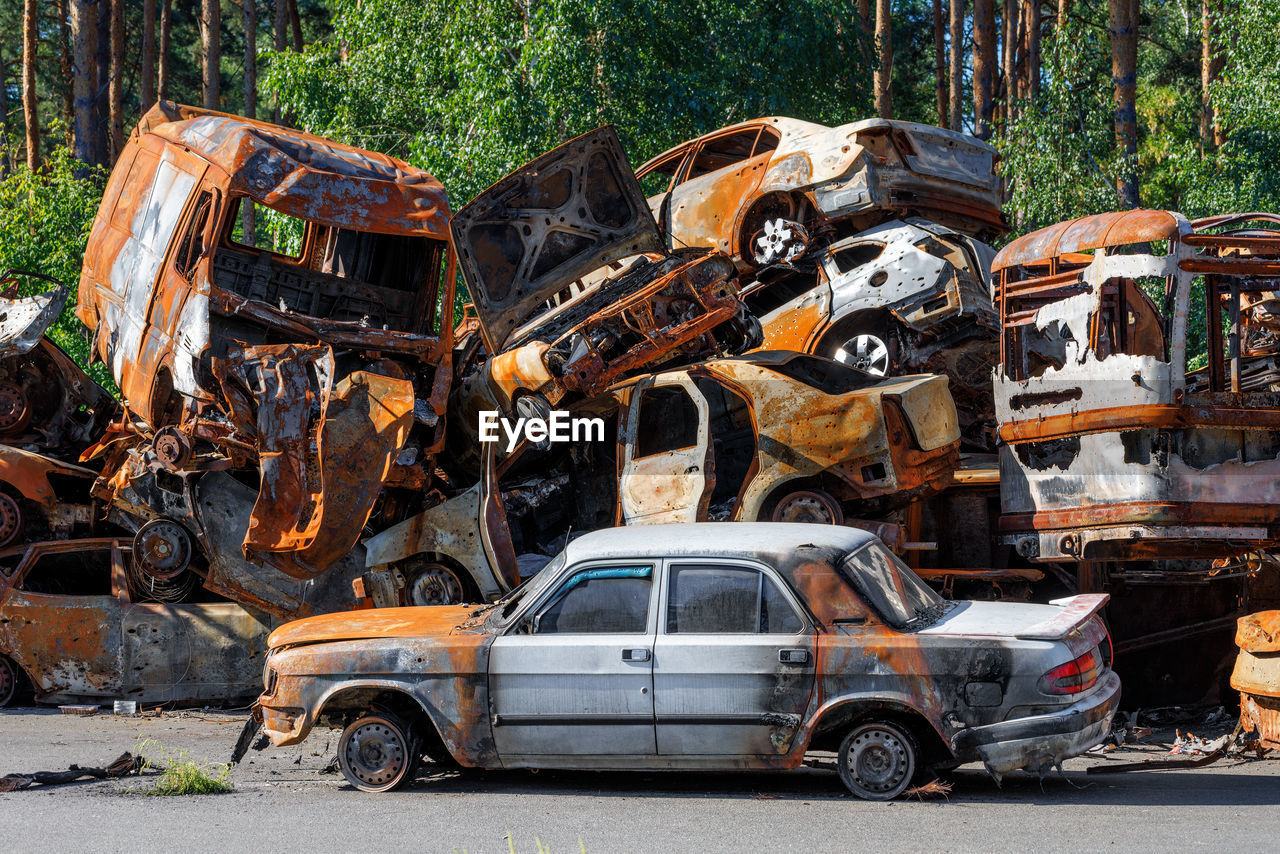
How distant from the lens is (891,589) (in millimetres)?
6508

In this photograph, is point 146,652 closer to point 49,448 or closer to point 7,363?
point 49,448

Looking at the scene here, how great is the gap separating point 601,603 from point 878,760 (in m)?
1.56

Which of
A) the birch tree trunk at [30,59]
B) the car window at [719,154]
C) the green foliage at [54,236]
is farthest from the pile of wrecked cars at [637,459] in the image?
the birch tree trunk at [30,59]

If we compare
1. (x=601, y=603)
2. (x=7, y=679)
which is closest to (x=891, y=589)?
(x=601, y=603)

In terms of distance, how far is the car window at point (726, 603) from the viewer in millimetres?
6215

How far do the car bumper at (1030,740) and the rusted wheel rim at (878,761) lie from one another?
0.91 ft

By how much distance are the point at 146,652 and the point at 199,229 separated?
10.7 feet

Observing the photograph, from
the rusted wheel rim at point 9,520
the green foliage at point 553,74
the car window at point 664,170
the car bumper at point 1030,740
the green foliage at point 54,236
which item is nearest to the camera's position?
the car bumper at point 1030,740

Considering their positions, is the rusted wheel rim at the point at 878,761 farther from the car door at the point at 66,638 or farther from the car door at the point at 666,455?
the car door at the point at 66,638

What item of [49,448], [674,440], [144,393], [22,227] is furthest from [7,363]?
[22,227]

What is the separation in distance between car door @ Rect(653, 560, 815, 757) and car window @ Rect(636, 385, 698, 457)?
3048 mm

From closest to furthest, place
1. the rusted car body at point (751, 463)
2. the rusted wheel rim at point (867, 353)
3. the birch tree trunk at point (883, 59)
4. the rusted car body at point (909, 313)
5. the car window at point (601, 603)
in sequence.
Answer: the car window at point (601, 603)
the rusted car body at point (751, 463)
the rusted car body at point (909, 313)
the rusted wheel rim at point (867, 353)
the birch tree trunk at point (883, 59)

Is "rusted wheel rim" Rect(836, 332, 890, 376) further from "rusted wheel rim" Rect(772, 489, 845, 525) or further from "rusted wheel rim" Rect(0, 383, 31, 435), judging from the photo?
"rusted wheel rim" Rect(0, 383, 31, 435)

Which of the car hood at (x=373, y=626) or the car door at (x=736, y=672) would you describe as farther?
the car hood at (x=373, y=626)
